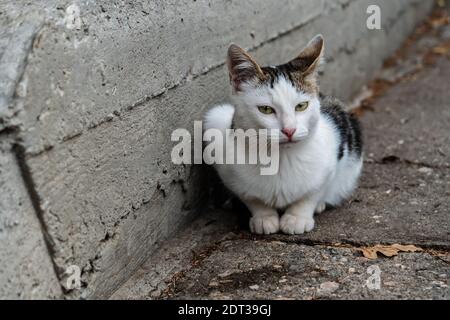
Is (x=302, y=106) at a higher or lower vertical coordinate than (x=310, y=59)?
lower

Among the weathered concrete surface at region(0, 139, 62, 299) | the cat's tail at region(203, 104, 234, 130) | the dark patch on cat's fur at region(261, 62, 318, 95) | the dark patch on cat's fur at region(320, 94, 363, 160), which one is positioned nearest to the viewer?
the weathered concrete surface at region(0, 139, 62, 299)

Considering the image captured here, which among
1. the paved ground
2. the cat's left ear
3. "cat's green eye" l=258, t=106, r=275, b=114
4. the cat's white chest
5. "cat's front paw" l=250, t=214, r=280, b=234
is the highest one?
the cat's left ear

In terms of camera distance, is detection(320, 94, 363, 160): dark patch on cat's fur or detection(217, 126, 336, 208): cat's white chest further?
detection(320, 94, 363, 160): dark patch on cat's fur

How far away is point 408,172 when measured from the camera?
3600 millimetres

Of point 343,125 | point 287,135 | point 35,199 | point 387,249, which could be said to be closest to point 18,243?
point 35,199

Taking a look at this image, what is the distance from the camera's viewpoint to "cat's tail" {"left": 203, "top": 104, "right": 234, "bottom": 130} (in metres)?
2.92

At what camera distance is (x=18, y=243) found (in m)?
1.89

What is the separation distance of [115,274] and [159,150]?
619mm

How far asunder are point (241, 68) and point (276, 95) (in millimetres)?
221

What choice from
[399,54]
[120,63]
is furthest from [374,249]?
[399,54]

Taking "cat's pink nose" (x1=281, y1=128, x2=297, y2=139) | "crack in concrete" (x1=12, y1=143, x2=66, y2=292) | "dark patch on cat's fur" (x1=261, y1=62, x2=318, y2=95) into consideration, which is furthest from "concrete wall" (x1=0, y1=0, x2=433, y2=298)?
"cat's pink nose" (x1=281, y1=128, x2=297, y2=139)

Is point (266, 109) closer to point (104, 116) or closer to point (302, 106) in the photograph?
point (302, 106)

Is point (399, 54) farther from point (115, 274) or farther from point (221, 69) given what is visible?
point (115, 274)

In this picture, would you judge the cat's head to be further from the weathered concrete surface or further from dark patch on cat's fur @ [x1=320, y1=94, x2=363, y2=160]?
the weathered concrete surface
